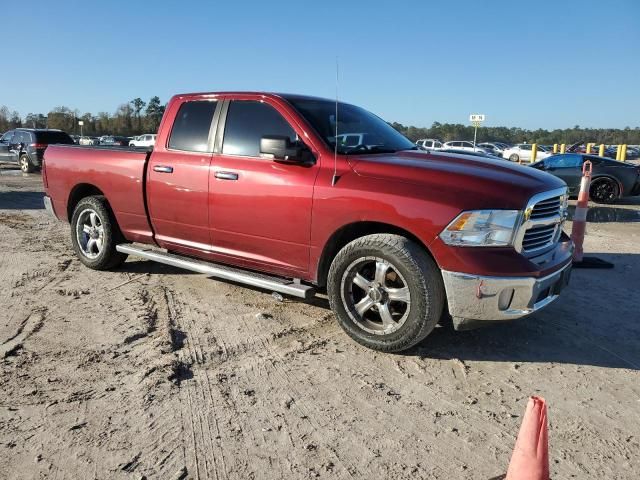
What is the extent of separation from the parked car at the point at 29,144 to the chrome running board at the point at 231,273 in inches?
631

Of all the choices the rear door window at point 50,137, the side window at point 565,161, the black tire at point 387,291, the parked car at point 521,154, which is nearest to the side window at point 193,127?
the black tire at point 387,291

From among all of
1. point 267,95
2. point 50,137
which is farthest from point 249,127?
point 50,137

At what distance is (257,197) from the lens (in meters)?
4.27

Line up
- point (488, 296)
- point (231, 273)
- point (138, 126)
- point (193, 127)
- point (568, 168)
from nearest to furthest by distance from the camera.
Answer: point (488, 296) → point (231, 273) → point (193, 127) → point (568, 168) → point (138, 126)

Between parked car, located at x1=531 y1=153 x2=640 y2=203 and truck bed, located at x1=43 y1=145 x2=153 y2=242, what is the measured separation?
11507 millimetres

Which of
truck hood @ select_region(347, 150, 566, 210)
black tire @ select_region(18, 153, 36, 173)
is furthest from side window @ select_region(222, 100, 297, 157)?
black tire @ select_region(18, 153, 36, 173)

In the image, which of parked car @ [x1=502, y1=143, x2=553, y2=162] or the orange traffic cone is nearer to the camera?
the orange traffic cone

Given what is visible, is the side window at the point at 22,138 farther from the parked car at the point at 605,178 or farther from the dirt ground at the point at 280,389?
the parked car at the point at 605,178

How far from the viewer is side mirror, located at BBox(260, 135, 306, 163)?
3.95m

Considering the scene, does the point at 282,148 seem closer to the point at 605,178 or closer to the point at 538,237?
the point at 538,237

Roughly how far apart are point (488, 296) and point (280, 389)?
1491 millimetres

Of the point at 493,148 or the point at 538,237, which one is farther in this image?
the point at 493,148

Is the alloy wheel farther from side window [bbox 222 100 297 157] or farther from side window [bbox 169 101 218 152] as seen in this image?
side window [bbox 169 101 218 152]

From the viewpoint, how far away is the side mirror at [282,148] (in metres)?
3.95
